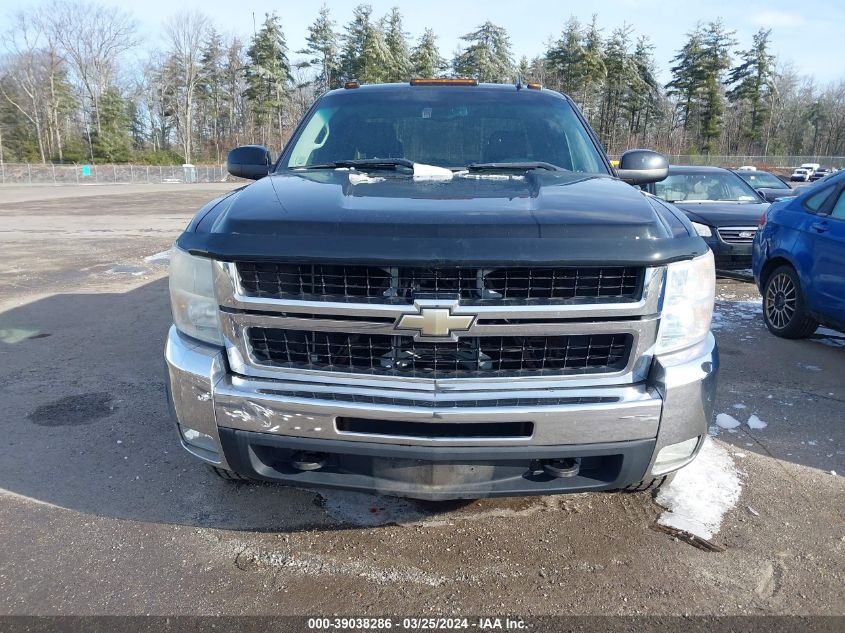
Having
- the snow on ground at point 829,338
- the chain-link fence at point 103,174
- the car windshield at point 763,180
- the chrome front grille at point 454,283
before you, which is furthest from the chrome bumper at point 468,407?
the chain-link fence at point 103,174


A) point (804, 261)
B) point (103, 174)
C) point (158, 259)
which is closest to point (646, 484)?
point (804, 261)

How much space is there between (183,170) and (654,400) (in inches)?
2302

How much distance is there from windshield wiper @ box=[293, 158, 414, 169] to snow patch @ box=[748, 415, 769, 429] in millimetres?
2710

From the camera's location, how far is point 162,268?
32.0 feet

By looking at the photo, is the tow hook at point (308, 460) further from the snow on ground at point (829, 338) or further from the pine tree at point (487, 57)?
the pine tree at point (487, 57)

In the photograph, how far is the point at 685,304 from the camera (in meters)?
2.34

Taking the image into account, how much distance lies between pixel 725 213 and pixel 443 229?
323 inches

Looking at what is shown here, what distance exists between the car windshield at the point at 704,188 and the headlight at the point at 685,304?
847 centimetres

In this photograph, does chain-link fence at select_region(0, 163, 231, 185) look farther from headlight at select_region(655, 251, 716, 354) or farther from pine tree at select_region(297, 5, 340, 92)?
headlight at select_region(655, 251, 716, 354)

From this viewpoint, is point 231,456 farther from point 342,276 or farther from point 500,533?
point 500,533

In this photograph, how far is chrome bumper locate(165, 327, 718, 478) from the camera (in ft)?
7.23

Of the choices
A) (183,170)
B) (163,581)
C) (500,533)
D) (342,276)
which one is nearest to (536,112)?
(342,276)

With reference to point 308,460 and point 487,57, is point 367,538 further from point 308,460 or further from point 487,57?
point 487,57

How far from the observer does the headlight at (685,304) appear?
A: 230 centimetres
